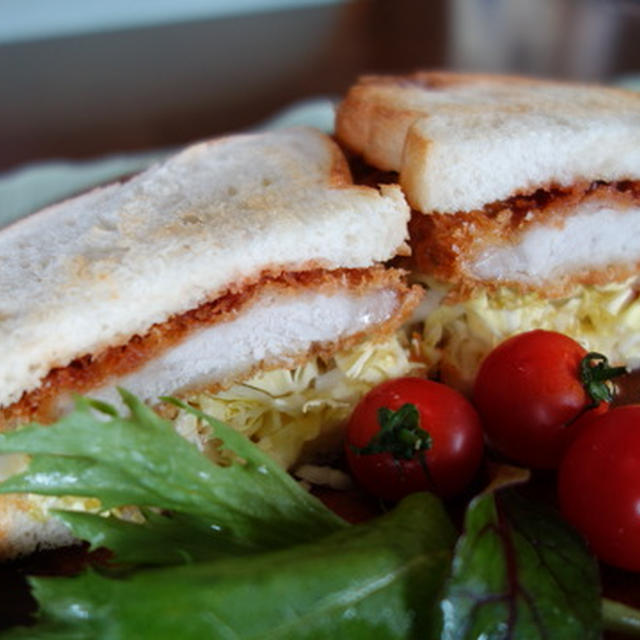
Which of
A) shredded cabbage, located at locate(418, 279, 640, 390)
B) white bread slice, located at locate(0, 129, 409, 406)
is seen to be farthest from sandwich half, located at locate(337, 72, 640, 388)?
white bread slice, located at locate(0, 129, 409, 406)

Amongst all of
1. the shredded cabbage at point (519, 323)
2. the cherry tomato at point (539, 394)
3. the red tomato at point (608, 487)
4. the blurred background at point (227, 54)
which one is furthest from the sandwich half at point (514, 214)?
the blurred background at point (227, 54)

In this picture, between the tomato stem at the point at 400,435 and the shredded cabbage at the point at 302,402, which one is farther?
the shredded cabbage at the point at 302,402

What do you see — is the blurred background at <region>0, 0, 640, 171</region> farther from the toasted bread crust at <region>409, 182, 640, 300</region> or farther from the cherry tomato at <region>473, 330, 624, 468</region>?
the cherry tomato at <region>473, 330, 624, 468</region>

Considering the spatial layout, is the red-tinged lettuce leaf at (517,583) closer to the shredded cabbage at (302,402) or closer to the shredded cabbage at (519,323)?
the shredded cabbage at (302,402)

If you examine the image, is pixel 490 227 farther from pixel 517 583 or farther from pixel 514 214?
pixel 517 583

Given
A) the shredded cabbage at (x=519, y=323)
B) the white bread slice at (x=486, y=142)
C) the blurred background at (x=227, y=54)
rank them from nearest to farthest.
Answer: the white bread slice at (x=486, y=142), the shredded cabbage at (x=519, y=323), the blurred background at (x=227, y=54)

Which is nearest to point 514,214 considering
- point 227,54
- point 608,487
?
point 608,487

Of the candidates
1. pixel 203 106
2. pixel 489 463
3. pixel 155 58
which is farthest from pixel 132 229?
pixel 155 58
